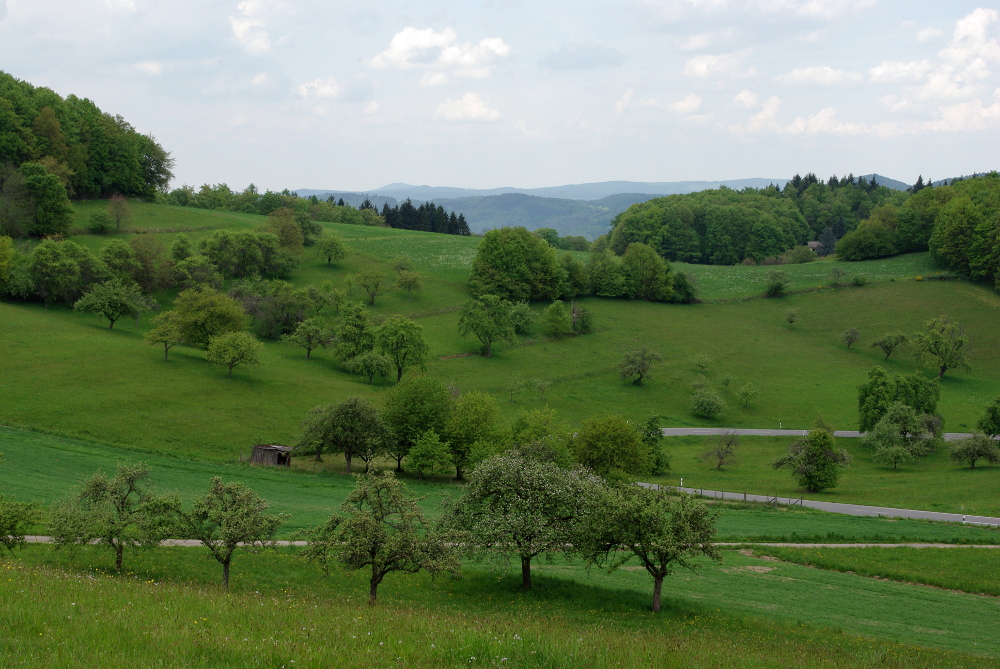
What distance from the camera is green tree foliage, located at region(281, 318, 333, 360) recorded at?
84.9 metres

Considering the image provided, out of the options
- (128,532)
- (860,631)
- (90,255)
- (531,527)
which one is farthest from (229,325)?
(860,631)

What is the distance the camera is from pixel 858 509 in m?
51.8

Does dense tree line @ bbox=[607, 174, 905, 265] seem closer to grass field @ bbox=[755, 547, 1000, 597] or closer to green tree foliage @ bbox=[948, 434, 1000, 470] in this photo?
green tree foliage @ bbox=[948, 434, 1000, 470]

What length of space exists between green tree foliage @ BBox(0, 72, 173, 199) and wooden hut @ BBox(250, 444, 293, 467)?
69345 millimetres

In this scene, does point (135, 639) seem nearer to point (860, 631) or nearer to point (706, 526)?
point (706, 526)

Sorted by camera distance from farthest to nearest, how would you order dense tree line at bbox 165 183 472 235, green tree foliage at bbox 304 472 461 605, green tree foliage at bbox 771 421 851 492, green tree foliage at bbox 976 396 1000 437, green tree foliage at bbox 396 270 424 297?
dense tree line at bbox 165 183 472 235 → green tree foliage at bbox 396 270 424 297 → green tree foliage at bbox 976 396 1000 437 → green tree foliage at bbox 771 421 851 492 → green tree foliage at bbox 304 472 461 605

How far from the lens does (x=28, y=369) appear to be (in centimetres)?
6253

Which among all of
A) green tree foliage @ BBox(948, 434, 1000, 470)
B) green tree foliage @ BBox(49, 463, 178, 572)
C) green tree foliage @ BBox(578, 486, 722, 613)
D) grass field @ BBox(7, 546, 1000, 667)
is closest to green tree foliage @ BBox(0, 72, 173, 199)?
green tree foliage @ BBox(49, 463, 178, 572)

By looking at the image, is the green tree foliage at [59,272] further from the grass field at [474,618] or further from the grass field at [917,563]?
the grass field at [917,563]

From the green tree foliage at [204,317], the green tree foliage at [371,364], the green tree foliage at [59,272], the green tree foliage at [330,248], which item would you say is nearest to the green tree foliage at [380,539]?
the green tree foliage at [371,364]

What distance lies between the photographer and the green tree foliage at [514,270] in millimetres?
112375

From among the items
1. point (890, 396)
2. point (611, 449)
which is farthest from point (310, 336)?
point (890, 396)

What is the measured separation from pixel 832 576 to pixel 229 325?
206 ft

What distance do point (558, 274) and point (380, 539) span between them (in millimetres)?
93752
